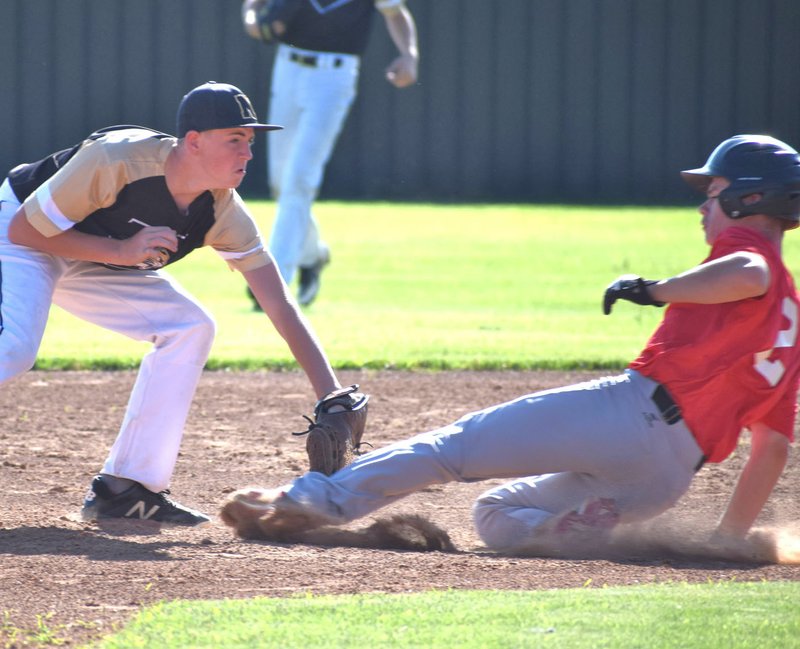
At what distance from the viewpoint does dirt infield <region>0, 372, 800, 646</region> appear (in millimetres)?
3586

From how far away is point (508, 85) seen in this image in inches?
760

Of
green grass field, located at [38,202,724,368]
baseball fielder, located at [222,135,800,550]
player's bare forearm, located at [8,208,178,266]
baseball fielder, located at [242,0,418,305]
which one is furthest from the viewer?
baseball fielder, located at [242,0,418,305]

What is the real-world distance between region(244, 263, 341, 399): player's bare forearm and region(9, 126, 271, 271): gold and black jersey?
140mm

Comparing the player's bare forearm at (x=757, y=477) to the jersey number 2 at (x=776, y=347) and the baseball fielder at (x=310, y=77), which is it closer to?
the jersey number 2 at (x=776, y=347)

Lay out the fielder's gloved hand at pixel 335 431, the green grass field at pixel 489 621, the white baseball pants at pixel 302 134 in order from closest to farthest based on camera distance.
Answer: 1. the green grass field at pixel 489 621
2. the fielder's gloved hand at pixel 335 431
3. the white baseball pants at pixel 302 134

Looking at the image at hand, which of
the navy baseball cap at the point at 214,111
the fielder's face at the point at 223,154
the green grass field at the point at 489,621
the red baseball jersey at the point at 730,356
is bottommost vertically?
the green grass field at the point at 489,621

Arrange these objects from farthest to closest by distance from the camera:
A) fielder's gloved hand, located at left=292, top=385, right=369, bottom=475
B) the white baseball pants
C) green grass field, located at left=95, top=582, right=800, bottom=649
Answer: the white baseball pants, fielder's gloved hand, located at left=292, top=385, right=369, bottom=475, green grass field, located at left=95, top=582, right=800, bottom=649

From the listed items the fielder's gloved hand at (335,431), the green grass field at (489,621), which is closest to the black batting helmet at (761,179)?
the green grass field at (489,621)

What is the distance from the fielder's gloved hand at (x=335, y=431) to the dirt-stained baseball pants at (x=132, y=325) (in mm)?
490

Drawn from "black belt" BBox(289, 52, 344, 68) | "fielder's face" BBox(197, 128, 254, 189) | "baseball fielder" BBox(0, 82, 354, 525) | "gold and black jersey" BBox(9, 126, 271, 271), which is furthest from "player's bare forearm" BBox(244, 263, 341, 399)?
"black belt" BBox(289, 52, 344, 68)

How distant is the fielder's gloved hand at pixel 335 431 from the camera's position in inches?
168

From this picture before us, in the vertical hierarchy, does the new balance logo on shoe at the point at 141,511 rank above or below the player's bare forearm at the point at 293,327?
below

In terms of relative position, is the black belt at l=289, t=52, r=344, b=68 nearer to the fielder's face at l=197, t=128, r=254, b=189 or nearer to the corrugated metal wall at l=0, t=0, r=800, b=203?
the fielder's face at l=197, t=128, r=254, b=189

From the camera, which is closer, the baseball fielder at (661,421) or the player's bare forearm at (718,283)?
the player's bare forearm at (718,283)
